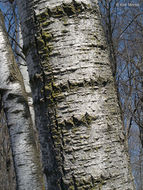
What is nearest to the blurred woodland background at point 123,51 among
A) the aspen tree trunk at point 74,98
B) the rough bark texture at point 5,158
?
the rough bark texture at point 5,158

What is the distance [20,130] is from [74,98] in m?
1.47

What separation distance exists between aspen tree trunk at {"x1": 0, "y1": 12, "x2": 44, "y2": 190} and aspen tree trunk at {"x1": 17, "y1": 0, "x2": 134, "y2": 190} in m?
1.25

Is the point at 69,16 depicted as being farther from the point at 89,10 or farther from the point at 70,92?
the point at 70,92

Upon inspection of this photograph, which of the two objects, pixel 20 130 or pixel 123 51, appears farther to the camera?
pixel 123 51

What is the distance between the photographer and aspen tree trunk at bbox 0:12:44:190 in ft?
7.77

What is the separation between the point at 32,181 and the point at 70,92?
1624 millimetres

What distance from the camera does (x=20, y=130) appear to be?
2383 millimetres

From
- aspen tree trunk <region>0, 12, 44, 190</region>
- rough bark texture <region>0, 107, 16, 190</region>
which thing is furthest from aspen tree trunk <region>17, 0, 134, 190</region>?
rough bark texture <region>0, 107, 16, 190</region>

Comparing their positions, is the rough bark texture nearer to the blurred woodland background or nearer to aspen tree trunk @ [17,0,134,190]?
the blurred woodland background

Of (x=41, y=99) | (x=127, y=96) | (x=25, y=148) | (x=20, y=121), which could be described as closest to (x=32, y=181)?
(x=25, y=148)

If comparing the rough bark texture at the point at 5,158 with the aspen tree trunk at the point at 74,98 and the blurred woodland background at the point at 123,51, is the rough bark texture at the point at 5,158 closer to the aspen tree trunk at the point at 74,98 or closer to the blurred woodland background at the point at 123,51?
the blurred woodland background at the point at 123,51

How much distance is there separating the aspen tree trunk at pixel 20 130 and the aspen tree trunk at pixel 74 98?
125 cm

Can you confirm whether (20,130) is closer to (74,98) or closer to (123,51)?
(74,98)

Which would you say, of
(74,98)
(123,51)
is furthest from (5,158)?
(74,98)
